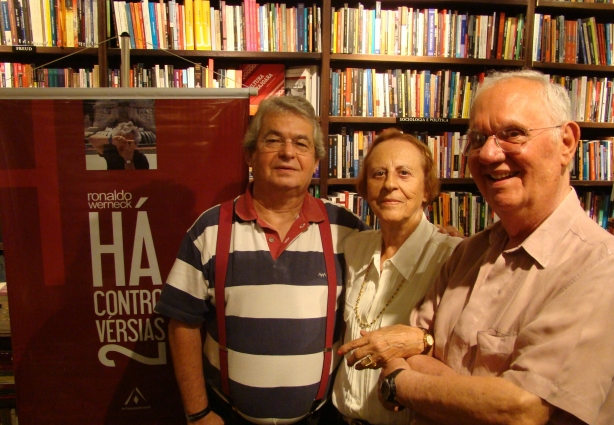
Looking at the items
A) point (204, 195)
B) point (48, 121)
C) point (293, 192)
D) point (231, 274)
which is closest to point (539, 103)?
point (293, 192)

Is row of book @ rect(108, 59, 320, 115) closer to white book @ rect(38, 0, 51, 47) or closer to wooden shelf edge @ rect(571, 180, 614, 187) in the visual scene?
white book @ rect(38, 0, 51, 47)

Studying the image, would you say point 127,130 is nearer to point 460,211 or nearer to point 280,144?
point 280,144

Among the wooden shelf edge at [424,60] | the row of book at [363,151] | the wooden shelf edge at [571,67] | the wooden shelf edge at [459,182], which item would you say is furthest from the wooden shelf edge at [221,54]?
the wooden shelf edge at [571,67]

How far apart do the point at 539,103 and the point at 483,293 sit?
409mm

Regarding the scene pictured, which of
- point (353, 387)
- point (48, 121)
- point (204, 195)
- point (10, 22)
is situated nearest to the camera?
point (353, 387)

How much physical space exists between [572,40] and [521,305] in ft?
9.14

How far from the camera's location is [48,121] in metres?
1.64

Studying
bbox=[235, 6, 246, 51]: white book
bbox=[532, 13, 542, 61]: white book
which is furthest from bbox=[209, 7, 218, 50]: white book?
bbox=[532, 13, 542, 61]: white book

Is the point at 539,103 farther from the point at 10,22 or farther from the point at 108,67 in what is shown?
the point at 10,22

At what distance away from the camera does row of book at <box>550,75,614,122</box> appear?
2.87 meters

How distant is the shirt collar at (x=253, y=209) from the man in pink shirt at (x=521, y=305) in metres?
0.56

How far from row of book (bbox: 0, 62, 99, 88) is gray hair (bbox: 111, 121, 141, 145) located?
1.03m

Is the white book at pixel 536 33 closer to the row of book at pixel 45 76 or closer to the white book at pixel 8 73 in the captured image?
the row of book at pixel 45 76

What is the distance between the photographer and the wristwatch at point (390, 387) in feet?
3.00
